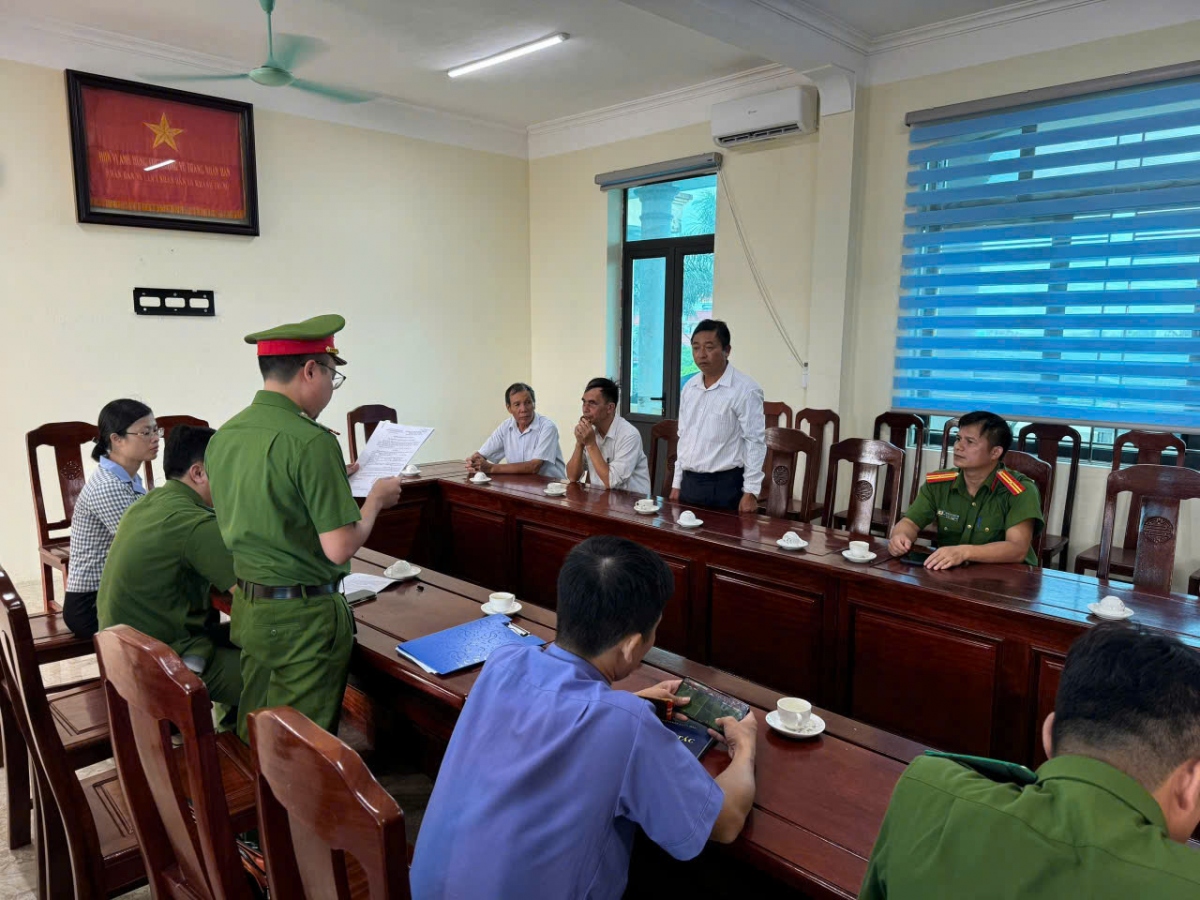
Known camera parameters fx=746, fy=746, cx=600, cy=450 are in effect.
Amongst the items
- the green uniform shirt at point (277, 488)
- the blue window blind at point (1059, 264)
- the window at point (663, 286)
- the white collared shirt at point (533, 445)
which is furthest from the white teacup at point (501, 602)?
the window at point (663, 286)

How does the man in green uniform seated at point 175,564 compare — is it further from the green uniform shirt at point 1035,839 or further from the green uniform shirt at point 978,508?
the green uniform shirt at point 978,508

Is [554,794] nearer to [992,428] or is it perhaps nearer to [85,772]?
[992,428]

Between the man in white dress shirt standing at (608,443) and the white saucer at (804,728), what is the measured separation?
215 cm

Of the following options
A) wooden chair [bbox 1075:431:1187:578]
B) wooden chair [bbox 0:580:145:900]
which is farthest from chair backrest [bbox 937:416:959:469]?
wooden chair [bbox 0:580:145:900]

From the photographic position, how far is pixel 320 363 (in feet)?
5.53

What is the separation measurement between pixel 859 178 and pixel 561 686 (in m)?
4.10

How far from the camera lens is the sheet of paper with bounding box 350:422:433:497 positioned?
2.09 meters

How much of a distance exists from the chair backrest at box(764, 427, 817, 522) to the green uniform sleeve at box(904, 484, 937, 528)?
0.65 m

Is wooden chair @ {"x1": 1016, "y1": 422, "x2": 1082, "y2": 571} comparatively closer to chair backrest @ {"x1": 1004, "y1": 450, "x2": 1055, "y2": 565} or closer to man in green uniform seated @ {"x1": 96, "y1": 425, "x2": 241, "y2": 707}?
chair backrest @ {"x1": 1004, "y1": 450, "x2": 1055, "y2": 565}

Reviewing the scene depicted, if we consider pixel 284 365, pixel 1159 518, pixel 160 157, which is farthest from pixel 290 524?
pixel 160 157

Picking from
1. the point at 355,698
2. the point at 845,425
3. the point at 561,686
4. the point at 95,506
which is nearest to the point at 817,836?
the point at 561,686

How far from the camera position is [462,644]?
1.75 metres

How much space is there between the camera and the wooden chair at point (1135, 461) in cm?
311

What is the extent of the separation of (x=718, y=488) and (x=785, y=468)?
37cm
